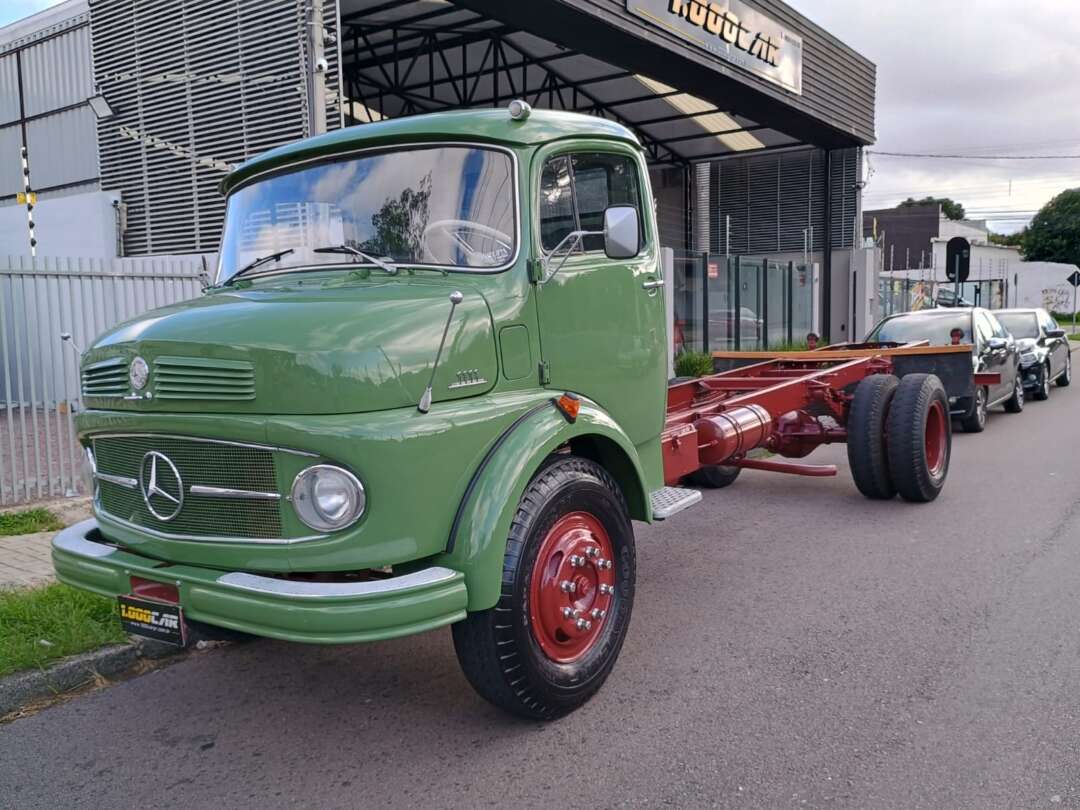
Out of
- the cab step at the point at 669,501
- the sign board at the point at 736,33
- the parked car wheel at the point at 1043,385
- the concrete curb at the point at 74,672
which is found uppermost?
the sign board at the point at 736,33

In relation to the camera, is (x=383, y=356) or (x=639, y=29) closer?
(x=383, y=356)

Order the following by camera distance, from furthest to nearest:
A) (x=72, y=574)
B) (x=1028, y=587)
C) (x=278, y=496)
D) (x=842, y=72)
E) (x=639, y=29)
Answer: (x=842, y=72) → (x=639, y=29) → (x=1028, y=587) → (x=72, y=574) → (x=278, y=496)

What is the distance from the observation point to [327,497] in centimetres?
316

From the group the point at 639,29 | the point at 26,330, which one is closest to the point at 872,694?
the point at 26,330

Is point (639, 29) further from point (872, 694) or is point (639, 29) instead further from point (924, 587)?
point (872, 694)

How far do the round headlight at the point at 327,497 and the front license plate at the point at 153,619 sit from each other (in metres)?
0.64

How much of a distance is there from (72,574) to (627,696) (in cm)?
238

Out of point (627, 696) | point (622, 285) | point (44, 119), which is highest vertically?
point (44, 119)

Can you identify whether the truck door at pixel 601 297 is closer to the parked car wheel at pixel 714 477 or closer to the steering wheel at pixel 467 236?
the steering wheel at pixel 467 236

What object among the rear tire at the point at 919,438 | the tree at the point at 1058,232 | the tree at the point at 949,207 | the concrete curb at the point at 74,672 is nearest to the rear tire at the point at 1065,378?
the rear tire at the point at 919,438

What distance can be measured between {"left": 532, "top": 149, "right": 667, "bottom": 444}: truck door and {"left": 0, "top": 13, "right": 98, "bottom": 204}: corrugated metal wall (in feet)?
42.8

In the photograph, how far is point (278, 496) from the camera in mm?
3197

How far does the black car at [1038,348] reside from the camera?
15.0 meters

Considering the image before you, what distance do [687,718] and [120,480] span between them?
2.50 meters
